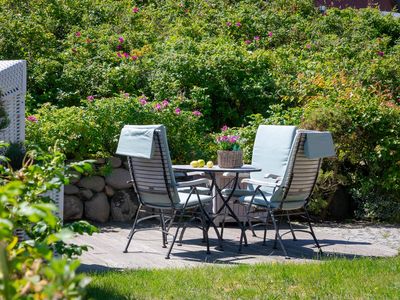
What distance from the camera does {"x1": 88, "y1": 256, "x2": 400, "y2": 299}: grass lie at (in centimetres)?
498

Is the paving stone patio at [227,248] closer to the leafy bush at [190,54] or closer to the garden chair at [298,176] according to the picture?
the garden chair at [298,176]

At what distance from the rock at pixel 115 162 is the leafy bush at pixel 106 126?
Answer: 0.40 feet

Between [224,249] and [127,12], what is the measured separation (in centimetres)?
855

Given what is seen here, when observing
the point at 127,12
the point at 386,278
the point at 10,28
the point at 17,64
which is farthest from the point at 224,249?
the point at 127,12

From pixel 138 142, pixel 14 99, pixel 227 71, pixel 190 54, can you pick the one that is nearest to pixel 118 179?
pixel 138 142

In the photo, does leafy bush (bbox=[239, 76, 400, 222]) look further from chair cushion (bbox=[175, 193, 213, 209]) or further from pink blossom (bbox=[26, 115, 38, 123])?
pink blossom (bbox=[26, 115, 38, 123])

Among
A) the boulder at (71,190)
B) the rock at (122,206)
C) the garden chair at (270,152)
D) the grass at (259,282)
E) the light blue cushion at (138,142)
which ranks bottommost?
the rock at (122,206)

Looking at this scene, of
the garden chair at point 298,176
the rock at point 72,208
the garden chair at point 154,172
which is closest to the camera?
the garden chair at point 154,172

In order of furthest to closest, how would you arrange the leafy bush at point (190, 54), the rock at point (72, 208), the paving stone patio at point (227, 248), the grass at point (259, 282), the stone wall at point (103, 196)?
the leafy bush at point (190, 54)
the stone wall at point (103, 196)
the rock at point (72, 208)
the paving stone patio at point (227, 248)
the grass at point (259, 282)

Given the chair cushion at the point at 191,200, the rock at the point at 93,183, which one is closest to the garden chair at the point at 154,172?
the chair cushion at the point at 191,200

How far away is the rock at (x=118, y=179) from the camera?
8.67 meters

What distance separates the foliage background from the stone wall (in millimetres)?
304

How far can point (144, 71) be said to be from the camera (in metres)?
11.5

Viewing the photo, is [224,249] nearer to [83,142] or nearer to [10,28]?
[83,142]
